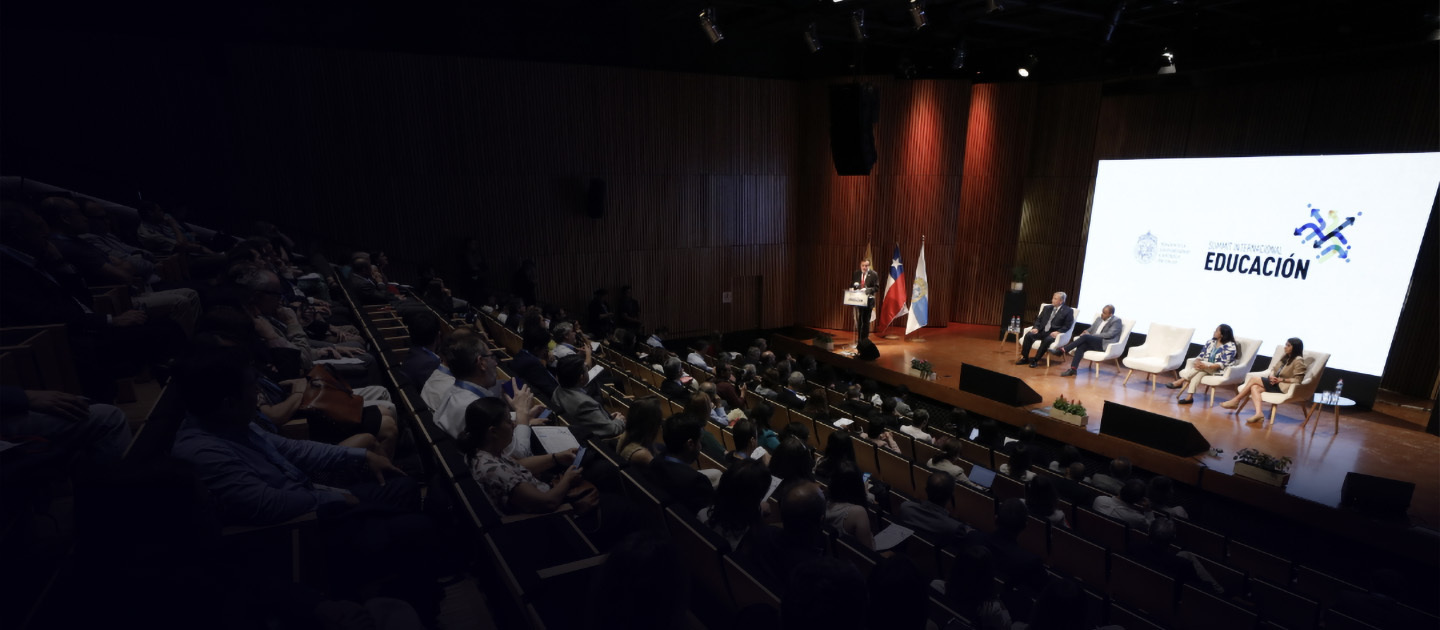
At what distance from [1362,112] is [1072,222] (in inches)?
129

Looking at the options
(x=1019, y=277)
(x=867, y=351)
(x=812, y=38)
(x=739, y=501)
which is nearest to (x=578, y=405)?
(x=739, y=501)

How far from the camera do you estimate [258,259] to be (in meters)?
4.51

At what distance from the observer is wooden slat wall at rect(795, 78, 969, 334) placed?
9.64 m

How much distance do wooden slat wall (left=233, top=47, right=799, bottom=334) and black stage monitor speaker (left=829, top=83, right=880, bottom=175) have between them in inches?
71.1

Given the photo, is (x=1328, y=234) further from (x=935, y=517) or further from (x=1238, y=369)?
(x=935, y=517)

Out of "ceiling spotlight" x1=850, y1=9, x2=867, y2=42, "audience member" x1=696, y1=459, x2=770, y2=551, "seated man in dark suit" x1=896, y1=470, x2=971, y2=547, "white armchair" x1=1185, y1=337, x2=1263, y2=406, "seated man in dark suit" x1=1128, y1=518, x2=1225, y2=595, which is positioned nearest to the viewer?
"audience member" x1=696, y1=459, x2=770, y2=551

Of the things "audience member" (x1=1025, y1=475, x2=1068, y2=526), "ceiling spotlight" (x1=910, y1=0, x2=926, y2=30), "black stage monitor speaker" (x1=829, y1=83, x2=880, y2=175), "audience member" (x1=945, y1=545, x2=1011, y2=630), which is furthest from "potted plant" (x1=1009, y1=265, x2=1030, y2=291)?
"audience member" (x1=945, y1=545, x2=1011, y2=630)

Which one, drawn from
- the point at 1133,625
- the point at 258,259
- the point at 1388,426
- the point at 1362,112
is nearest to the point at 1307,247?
the point at 1362,112

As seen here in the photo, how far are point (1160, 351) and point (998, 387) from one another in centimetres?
240

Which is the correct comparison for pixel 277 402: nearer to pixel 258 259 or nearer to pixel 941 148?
pixel 258 259

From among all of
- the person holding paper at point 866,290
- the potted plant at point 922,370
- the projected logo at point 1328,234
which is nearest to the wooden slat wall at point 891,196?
the person holding paper at point 866,290

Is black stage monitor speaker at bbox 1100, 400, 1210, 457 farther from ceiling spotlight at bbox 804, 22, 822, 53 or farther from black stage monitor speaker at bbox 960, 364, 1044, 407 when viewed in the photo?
ceiling spotlight at bbox 804, 22, 822, 53

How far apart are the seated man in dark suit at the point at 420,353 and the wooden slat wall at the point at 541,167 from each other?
5300mm

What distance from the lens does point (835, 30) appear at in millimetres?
9062
